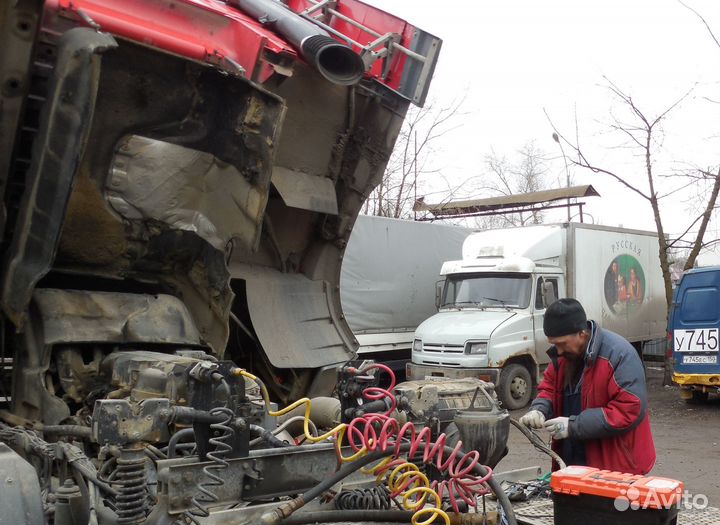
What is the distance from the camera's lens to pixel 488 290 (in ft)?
36.4

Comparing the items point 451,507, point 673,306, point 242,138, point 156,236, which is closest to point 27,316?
point 156,236

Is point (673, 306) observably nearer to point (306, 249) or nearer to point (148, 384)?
point (306, 249)

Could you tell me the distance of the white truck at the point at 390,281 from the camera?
10.5 meters

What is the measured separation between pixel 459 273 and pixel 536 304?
1.31 m

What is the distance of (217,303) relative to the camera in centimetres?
389

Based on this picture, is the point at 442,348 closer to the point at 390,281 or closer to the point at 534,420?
the point at 390,281

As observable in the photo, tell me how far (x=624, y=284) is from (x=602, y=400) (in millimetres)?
10105

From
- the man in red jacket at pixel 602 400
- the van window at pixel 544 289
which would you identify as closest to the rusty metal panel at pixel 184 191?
the man in red jacket at pixel 602 400

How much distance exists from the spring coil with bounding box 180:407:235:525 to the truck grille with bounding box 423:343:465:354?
7814 millimetres

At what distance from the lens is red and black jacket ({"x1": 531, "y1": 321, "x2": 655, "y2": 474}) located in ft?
10.1

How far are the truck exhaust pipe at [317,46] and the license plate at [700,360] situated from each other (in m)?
8.07

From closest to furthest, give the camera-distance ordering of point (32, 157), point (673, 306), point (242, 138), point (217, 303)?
1. point (32, 157)
2. point (242, 138)
3. point (217, 303)
4. point (673, 306)

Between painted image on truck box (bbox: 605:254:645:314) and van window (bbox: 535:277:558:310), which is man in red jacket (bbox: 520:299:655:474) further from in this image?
painted image on truck box (bbox: 605:254:645:314)

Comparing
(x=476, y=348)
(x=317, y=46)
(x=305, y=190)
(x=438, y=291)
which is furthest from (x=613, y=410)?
(x=438, y=291)
